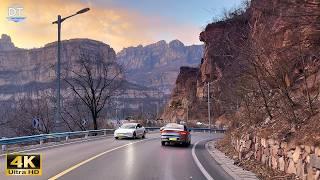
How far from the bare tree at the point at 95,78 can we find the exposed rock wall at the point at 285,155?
4159 centimetres

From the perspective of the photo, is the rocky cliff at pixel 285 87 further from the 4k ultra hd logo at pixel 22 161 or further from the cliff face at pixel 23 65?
the cliff face at pixel 23 65


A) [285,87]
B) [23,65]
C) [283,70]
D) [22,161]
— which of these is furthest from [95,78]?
[23,65]

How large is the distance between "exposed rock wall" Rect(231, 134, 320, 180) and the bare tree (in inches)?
Result: 1637

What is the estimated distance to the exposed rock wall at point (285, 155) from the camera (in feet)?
38.3

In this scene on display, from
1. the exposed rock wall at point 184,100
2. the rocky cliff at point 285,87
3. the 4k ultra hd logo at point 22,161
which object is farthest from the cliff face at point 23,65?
the 4k ultra hd logo at point 22,161

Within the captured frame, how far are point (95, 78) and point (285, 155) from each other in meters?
53.6

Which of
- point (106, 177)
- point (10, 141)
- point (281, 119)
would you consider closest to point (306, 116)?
point (281, 119)

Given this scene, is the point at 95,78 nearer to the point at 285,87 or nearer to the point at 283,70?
the point at 283,70

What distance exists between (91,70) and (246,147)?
45.6m

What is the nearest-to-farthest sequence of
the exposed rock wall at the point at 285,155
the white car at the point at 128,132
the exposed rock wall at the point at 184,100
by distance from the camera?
the exposed rock wall at the point at 285,155
the white car at the point at 128,132
the exposed rock wall at the point at 184,100

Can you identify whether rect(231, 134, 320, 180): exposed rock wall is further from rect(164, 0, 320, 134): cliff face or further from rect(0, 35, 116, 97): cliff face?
rect(0, 35, 116, 97): cliff face

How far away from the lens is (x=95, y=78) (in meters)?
66.2

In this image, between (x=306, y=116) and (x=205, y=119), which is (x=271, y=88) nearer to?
(x=306, y=116)

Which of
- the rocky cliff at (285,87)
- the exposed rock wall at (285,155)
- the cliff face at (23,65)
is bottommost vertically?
the exposed rock wall at (285,155)
